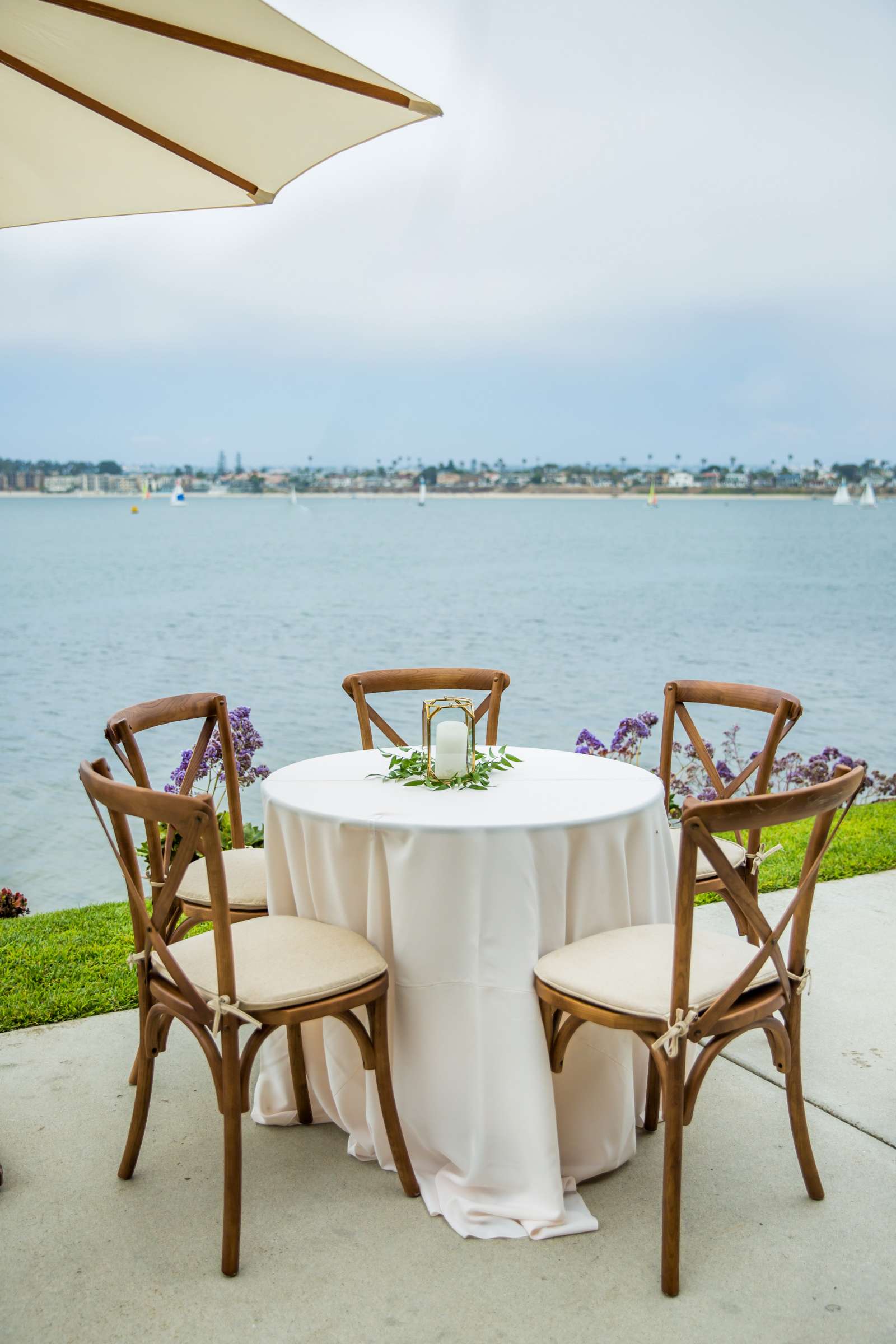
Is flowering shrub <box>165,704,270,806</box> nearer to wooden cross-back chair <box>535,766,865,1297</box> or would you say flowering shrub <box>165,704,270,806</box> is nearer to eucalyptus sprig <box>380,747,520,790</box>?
eucalyptus sprig <box>380,747,520,790</box>

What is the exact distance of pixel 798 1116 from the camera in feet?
7.84

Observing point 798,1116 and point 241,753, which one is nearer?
point 798,1116

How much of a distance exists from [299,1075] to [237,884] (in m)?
0.56

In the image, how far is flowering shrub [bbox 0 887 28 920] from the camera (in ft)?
15.3

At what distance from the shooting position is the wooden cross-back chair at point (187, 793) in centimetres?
289

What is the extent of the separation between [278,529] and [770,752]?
6371cm

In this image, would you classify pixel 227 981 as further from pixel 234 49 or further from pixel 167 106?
pixel 167 106

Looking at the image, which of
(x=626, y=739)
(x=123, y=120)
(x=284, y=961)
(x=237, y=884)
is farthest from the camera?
(x=626, y=739)

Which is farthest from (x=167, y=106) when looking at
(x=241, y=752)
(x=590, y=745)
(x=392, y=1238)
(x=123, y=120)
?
(x=590, y=745)

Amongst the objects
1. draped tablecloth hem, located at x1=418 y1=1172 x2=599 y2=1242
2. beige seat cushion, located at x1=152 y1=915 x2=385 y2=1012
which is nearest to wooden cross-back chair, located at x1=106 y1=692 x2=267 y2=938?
beige seat cushion, located at x1=152 y1=915 x2=385 y2=1012

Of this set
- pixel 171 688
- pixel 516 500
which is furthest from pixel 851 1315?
pixel 516 500

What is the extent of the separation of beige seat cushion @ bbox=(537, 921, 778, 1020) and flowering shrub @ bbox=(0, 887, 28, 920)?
3158 mm

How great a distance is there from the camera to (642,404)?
64.6 m

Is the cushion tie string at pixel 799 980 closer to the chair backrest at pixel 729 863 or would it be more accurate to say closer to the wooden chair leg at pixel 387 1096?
the chair backrest at pixel 729 863
